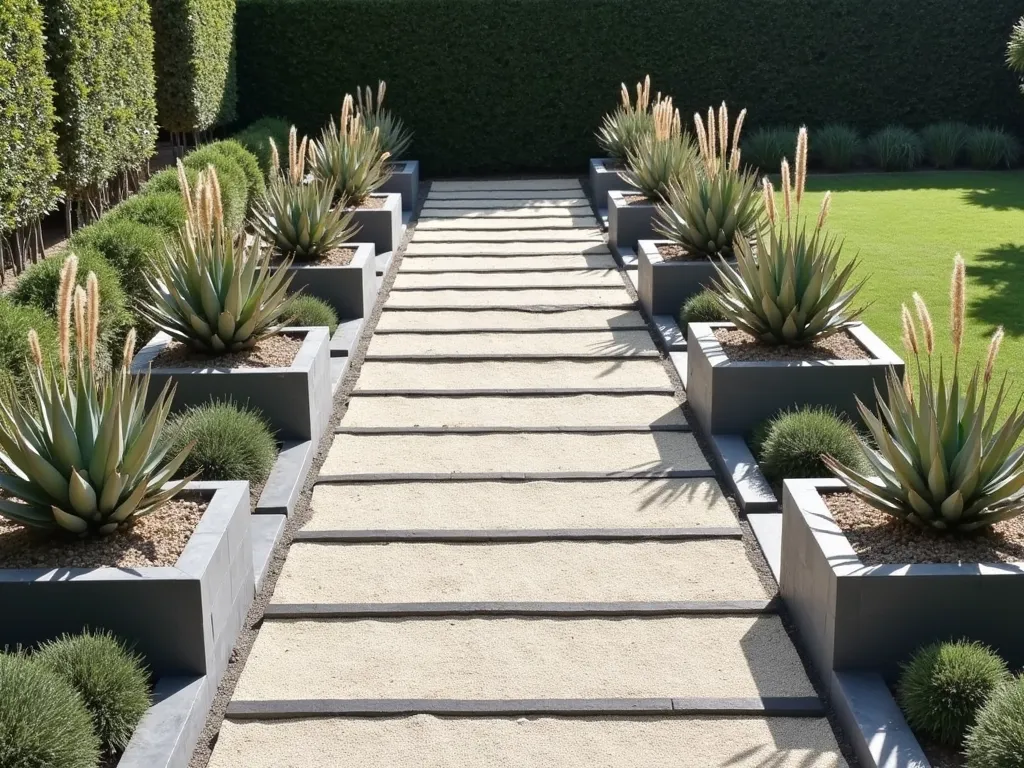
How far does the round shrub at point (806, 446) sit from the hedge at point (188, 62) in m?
9.96

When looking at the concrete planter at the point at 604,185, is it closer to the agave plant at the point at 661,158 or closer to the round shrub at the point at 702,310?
the agave plant at the point at 661,158

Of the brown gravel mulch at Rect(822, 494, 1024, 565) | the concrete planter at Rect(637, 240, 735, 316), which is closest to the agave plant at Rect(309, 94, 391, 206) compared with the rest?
the concrete planter at Rect(637, 240, 735, 316)

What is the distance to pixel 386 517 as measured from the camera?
5.97m

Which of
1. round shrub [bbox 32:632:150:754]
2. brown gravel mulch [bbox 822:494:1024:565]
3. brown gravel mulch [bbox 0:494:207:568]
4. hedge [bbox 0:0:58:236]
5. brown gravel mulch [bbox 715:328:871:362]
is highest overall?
hedge [bbox 0:0:58:236]

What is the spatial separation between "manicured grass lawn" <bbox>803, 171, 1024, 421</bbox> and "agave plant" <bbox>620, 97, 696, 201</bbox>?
1849 mm

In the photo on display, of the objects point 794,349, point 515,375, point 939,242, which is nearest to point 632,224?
point 939,242

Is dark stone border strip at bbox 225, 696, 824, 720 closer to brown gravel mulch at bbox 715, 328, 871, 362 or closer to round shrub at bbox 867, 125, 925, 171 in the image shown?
brown gravel mulch at bbox 715, 328, 871, 362

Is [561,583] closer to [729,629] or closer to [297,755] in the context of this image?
[729,629]

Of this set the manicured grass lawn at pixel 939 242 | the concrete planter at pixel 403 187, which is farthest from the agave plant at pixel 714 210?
the concrete planter at pixel 403 187

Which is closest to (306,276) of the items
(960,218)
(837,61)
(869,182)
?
(960,218)

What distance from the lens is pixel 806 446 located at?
6016 millimetres

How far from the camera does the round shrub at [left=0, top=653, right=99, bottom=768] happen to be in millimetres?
3451

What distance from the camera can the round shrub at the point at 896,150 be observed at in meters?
17.4

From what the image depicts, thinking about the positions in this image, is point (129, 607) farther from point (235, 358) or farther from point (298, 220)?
point (298, 220)
